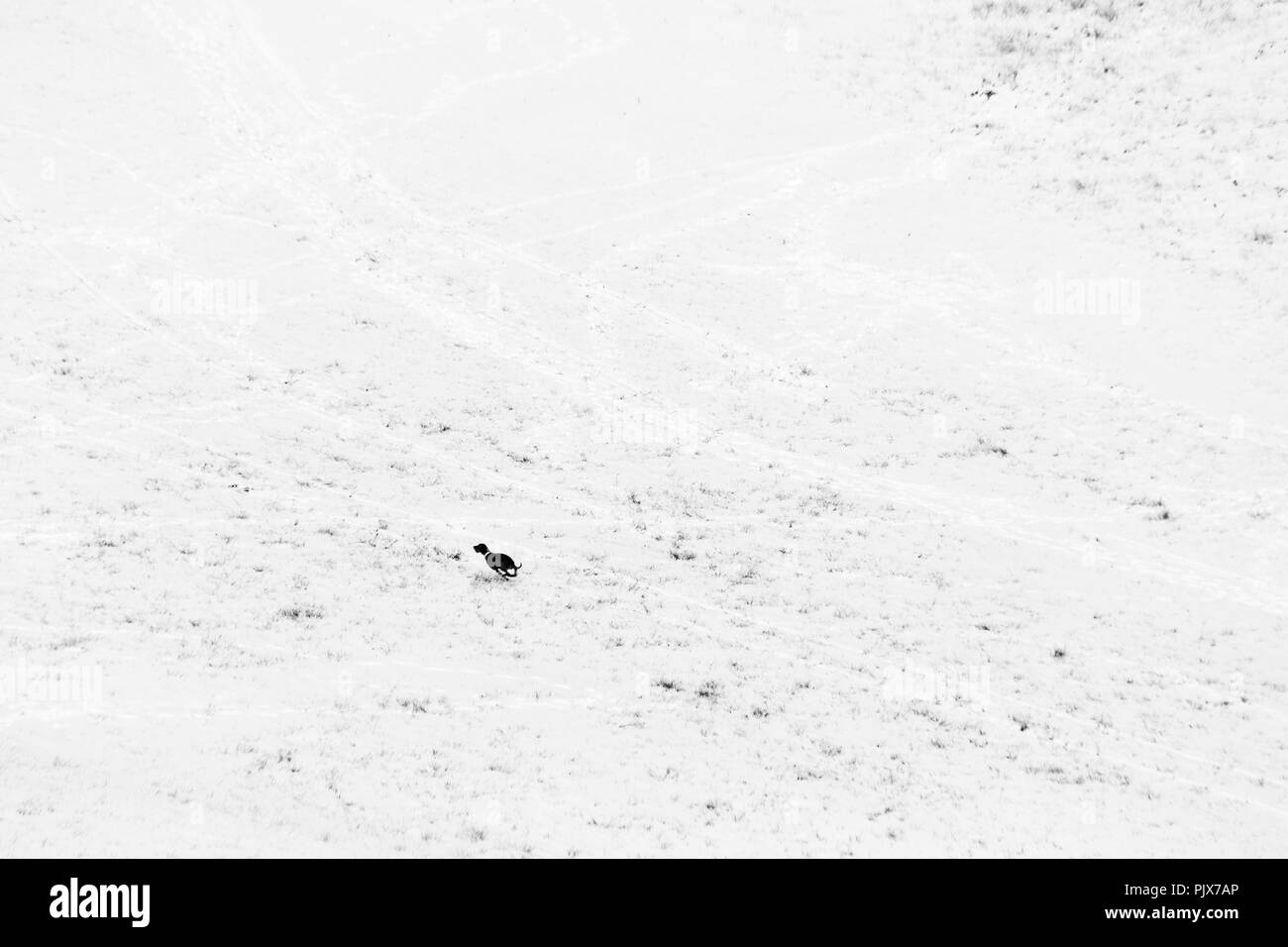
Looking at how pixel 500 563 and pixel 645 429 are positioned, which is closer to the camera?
pixel 500 563

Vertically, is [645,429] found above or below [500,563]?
above

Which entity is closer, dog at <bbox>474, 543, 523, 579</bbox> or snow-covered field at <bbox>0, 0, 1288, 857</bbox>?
snow-covered field at <bbox>0, 0, 1288, 857</bbox>

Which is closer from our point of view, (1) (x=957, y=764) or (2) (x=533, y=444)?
(1) (x=957, y=764)
